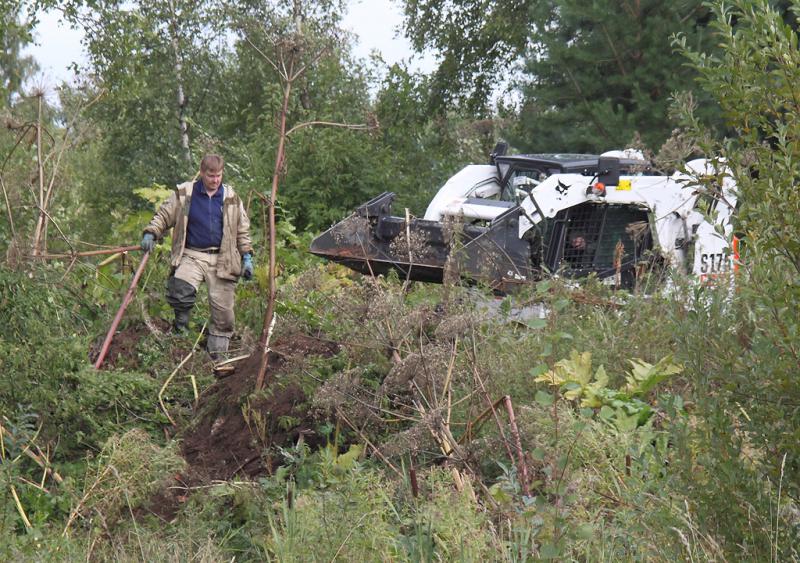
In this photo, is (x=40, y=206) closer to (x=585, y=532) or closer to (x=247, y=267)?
(x=247, y=267)

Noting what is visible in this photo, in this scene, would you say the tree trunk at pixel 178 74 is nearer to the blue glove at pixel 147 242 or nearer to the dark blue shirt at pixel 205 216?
the dark blue shirt at pixel 205 216

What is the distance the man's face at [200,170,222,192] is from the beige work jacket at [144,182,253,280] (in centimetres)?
14

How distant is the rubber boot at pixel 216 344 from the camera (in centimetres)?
846

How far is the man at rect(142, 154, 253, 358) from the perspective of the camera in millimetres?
8711

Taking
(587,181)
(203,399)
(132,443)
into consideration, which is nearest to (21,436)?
(132,443)

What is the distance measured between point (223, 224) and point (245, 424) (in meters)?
2.49

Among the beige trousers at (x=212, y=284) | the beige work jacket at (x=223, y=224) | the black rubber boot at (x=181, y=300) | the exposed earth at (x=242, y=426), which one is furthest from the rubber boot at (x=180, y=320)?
the exposed earth at (x=242, y=426)

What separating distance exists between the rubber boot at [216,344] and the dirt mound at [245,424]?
3.19 feet

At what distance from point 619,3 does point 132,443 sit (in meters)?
13.0

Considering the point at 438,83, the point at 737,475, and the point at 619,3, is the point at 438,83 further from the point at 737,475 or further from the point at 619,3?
the point at 737,475

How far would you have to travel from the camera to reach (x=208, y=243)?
8766 mm

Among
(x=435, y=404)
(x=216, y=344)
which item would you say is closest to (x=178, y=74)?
(x=216, y=344)

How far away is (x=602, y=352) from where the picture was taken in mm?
6656

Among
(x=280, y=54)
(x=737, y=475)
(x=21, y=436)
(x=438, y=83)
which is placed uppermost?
(x=438, y=83)
